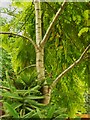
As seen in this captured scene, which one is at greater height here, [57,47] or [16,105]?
[57,47]

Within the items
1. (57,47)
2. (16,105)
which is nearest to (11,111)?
(16,105)

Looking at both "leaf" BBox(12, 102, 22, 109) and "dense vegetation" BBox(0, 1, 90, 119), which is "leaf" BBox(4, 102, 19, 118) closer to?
"leaf" BBox(12, 102, 22, 109)

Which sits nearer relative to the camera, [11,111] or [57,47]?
[11,111]

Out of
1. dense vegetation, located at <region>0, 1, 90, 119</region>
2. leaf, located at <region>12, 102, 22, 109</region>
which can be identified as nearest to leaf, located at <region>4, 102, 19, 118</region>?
leaf, located at <region>12, 102, 22, 109</region>

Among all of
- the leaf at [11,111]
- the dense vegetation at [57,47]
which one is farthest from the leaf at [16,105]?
Result: the dense vegetation at [57,47]

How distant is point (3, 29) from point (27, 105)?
537mm

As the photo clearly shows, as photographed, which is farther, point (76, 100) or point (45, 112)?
point (76, 100)

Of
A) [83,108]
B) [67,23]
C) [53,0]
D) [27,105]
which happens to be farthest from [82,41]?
[27,105]

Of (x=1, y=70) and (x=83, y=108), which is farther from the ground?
(x=1, y=70)

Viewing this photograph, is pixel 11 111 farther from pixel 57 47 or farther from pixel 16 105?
pixel 57 47

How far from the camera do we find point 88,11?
1049 mm

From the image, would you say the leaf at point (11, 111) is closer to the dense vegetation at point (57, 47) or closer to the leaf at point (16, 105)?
the leaf at point (16, 105)

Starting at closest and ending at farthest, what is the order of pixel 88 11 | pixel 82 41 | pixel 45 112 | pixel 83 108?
pixel 45 112 → pixel 88 11 → pixel 82 41 → pixel 83 108

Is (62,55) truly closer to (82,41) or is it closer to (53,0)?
(82,41)
